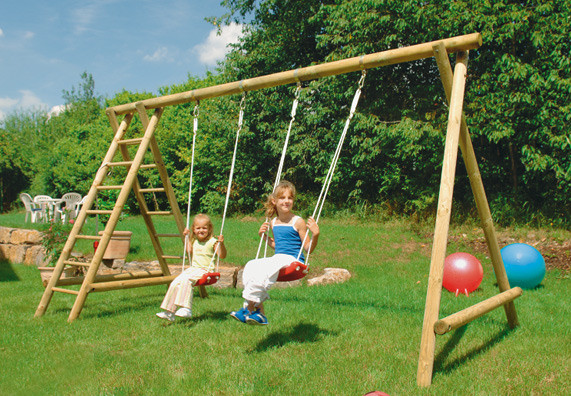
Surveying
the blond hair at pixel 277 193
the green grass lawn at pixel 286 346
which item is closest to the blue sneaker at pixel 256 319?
the green grass lawn at pixel 286 346

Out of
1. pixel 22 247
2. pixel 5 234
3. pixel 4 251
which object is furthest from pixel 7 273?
pixel 5 234

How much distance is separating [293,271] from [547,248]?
288 inches

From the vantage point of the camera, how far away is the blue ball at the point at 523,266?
20.4 ft

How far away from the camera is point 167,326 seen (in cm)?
461

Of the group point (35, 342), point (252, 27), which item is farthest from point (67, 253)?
point (252, 27)

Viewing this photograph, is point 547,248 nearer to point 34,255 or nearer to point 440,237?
point 440,237

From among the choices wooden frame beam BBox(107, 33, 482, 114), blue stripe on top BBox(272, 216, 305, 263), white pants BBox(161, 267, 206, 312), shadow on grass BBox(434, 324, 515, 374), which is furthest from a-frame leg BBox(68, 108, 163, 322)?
shadow on grass BBox(434, 324, 515, 374)

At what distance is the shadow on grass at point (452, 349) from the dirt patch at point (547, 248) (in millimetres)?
4313

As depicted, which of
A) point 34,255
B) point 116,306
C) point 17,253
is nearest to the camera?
point 116,306

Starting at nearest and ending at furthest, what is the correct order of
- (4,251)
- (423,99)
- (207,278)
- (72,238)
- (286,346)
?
(286,346), (207,278), (72,238), (4,251), (423,99)

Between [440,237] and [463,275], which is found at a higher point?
[440,237]

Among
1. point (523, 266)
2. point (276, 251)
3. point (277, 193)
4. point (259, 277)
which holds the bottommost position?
point (523, 266)

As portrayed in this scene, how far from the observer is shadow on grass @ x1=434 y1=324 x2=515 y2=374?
344 centimetres

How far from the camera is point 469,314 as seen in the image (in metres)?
3.42
